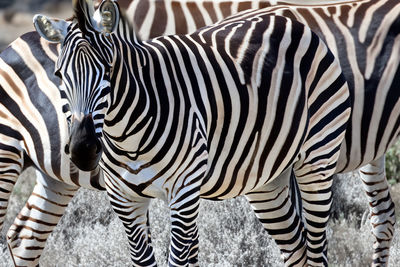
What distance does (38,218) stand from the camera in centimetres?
596

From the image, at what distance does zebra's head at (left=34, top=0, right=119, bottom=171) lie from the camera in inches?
165

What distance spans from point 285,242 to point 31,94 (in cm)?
176

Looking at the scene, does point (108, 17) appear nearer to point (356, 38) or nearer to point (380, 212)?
point (356, 38)

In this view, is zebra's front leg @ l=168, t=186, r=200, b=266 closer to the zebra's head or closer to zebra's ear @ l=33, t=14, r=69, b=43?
the zebra's head

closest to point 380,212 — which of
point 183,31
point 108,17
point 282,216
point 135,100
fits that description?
point 282,216

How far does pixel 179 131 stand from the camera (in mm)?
4711

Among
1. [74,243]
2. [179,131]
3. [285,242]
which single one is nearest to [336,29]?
[285,242]

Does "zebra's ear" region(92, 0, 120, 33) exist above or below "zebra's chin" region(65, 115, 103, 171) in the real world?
above

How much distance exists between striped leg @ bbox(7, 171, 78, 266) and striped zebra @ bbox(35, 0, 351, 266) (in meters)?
0.87

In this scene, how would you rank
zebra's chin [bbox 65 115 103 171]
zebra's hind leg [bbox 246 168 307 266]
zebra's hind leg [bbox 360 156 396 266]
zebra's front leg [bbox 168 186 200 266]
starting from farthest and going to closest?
zebra's hind leg [bbox 360 156 396 266] < zebra's hind leg [bbox 246 168 307 266] < zebra's front leg [bbox 168 186 200 266] < zebra's chin [bbox 65 115 103 171]

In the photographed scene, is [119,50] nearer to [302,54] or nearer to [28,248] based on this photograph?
[302,54]

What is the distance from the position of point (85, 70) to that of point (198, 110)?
29.9 inches

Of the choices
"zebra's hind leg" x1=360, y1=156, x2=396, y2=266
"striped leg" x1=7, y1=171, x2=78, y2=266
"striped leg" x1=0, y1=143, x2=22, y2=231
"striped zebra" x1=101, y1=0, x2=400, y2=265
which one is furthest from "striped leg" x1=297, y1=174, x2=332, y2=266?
"striped leg" x1=0, y1=143, x2=22, y2=231

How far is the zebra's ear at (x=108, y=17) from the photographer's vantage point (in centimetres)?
442
